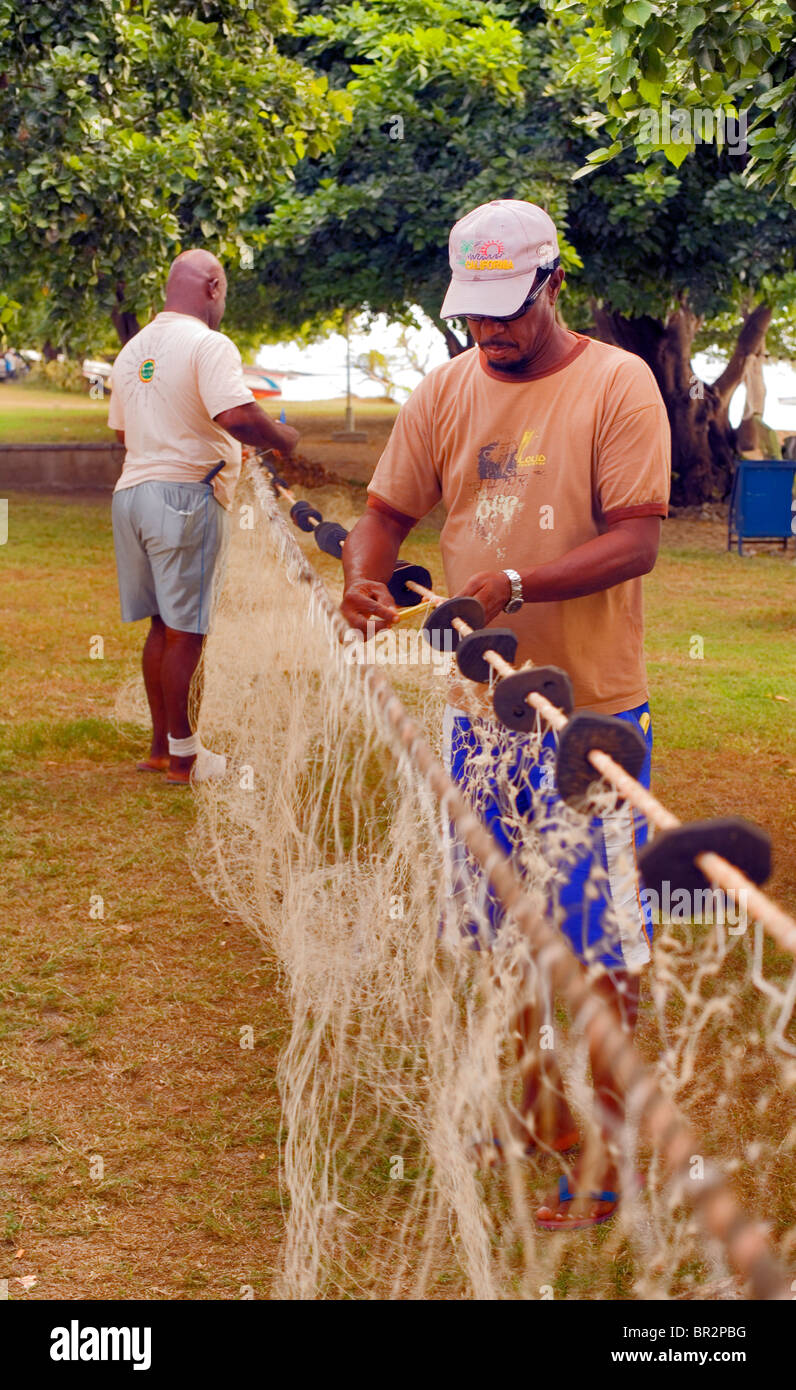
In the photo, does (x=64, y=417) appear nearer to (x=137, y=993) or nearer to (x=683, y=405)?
(x=683, y=405)

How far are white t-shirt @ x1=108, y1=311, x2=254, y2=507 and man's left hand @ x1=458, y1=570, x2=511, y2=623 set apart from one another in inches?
111

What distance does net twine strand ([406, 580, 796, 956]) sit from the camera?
1416 millimetres

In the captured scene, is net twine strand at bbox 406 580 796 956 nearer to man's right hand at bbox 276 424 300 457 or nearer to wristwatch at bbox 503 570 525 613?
wristwatch at bbox 503 570 525 613

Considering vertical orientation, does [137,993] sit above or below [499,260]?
below

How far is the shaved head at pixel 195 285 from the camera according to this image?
18.7 feet

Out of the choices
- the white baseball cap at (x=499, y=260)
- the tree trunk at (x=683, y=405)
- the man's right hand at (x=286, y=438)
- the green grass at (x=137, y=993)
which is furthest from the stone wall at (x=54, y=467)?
the white baseball cap at (x=499, y=260)

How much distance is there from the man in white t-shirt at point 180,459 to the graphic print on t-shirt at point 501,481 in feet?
8.20

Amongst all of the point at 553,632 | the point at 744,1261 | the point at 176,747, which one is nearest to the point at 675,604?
the point at 176,747

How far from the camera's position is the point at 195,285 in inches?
224

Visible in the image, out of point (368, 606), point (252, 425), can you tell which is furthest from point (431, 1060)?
point (252, 425)

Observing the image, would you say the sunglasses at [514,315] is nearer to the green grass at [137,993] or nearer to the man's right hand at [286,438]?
the green grass at [137,993]

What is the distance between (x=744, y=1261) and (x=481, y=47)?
13357 millimetres

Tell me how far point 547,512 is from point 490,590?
25 centimetres

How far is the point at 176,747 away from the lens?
19.5 feet
